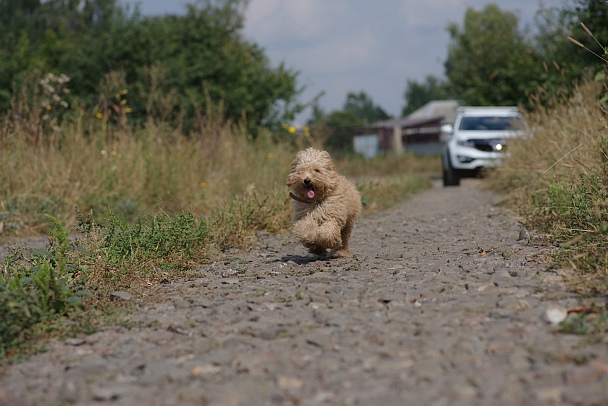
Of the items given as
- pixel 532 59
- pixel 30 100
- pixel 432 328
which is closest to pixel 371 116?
pixel 532 59

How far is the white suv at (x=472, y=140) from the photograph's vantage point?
16.2m

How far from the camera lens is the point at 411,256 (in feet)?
19.5

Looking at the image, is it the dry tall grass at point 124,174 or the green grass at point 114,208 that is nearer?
the green grass at point 114,208

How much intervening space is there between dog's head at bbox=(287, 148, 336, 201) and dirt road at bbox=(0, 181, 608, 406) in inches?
32.4

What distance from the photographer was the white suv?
16234 millimetres

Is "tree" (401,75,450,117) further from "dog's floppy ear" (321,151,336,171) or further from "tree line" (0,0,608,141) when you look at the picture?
"dog's floppy ear" (321,151,336,171)

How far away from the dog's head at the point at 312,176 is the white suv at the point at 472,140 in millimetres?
9901

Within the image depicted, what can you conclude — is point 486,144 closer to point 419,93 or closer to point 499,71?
point 499,71

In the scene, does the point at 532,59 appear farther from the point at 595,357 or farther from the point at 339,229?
the point at 595,357

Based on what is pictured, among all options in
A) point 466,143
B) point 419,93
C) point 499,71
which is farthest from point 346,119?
point 466,143

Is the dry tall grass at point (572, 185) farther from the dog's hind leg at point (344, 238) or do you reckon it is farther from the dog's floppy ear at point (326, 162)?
the dog's floppy ear at point (326, 162)

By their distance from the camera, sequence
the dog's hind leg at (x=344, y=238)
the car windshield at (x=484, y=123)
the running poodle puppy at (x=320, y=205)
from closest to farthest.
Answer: the running poodle puppy at (x=320, y=205)
the dog's hind leg at (x=344, y=238)
the car windshield at (x=484, y=123)

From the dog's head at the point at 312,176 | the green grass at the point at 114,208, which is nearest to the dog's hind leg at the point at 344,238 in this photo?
the dog's head at the point at 312,176

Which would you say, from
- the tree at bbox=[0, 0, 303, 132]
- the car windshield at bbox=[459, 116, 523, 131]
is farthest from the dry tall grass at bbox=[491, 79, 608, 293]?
the tree at bbox=[0, 0, 303, 132]
